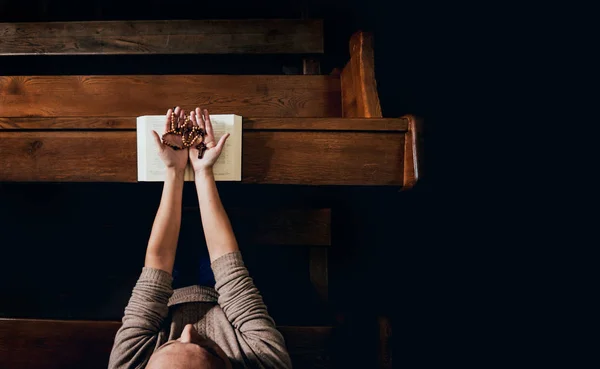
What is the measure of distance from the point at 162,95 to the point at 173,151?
0.55 metres

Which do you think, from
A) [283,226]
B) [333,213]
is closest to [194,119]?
[283,226]

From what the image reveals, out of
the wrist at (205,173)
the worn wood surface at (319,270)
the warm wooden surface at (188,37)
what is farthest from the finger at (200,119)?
the worn wood surface at (319,270)

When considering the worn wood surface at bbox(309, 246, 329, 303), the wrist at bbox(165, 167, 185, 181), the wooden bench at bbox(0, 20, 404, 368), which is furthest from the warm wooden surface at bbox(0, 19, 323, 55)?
the worn wood surface at bbox(309, 246, 329, 303)

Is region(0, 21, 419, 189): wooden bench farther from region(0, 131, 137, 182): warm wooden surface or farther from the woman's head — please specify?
the woman's head

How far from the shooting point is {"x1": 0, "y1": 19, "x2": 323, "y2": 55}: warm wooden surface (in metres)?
1.48

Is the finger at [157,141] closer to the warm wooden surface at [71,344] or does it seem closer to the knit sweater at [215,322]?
the knit sweater at [215,322]

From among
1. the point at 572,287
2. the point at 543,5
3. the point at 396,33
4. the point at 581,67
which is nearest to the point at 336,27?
the point at 396,33

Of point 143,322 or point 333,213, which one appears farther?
point 333,213

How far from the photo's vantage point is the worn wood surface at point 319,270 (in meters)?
1.50

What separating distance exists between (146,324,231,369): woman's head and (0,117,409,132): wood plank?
530 millimetres

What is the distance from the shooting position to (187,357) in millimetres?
748

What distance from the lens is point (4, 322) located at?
3.44ft

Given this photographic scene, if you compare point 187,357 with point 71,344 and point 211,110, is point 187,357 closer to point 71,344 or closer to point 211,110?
point 71,344

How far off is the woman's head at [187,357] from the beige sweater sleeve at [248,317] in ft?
0.37
